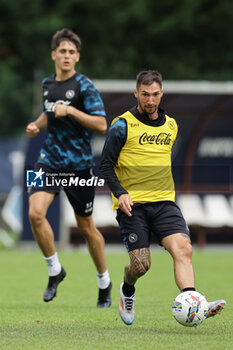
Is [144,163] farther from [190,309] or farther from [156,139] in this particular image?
[190,309]

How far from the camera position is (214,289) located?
9906 mm

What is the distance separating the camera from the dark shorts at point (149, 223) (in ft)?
21.9

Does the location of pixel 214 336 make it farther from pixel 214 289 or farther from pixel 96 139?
pixel 96 139

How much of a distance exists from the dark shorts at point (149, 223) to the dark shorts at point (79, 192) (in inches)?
57.7

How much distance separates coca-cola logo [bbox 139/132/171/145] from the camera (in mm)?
6820

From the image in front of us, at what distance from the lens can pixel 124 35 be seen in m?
36.8

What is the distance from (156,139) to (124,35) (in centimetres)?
3042

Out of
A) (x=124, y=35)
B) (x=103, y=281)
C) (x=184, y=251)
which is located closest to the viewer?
(x=184, y=251)

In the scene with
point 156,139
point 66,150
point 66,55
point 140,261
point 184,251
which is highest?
point 66,55

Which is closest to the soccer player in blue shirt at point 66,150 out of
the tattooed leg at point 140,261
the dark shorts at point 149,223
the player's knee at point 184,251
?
the dark shorts at point 149,223

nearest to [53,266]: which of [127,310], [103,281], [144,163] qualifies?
[103,281]

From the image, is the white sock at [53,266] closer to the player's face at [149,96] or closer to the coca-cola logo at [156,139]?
the coca-cola logo at [156,139]

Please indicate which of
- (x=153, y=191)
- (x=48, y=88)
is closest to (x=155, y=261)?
(x=48, y=88)

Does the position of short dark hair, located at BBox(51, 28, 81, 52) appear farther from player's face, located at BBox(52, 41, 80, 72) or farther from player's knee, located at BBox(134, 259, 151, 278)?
player's knee, located at BBox(134, 259, 151, 278)
